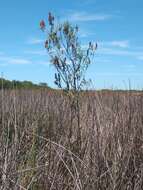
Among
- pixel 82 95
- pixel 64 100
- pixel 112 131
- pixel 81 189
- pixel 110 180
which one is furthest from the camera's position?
pixel 64 100

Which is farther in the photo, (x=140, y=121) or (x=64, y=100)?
(x=64, y=100)

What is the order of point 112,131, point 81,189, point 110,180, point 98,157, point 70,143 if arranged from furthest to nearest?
point 70,143
point 112,131
point 98,157
point 110,180
point 81,189

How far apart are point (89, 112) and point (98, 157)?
4.17 feet

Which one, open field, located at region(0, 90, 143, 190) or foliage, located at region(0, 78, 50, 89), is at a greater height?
foliage, located at region(0, 78, 50, 89)

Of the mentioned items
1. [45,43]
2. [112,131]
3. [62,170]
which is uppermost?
[45,43]

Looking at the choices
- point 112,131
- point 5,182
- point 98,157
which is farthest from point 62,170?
point 5,182

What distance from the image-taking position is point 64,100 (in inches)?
227

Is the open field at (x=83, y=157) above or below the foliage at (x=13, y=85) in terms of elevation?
below

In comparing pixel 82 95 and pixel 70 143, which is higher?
pixel 82 95

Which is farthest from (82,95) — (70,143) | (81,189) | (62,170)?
(81,189)

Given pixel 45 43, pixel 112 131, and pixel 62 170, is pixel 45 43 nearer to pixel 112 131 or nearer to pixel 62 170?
pixel 112 131

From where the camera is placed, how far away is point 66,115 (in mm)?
5164

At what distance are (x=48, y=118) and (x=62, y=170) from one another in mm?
2992

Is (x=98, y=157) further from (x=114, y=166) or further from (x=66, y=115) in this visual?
(x=66, y=115)
